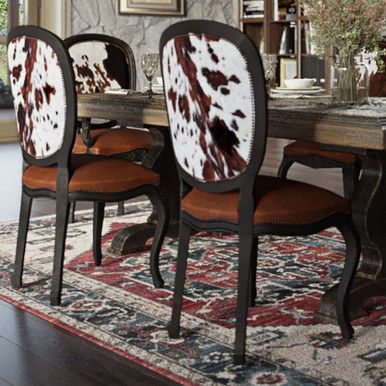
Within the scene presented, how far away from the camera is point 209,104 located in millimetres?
2451

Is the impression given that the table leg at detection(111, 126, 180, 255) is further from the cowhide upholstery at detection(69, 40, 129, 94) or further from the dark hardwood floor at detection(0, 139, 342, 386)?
the dark hardwood floor at detection(0, 139, 342, 386)

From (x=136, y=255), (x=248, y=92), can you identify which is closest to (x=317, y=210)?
(x=248, y=92)

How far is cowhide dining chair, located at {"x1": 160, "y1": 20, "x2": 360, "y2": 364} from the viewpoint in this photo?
237cm

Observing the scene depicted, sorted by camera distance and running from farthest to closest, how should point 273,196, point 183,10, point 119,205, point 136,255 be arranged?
point 183,10 < point 119,205 < point 136,255 < point 273,196

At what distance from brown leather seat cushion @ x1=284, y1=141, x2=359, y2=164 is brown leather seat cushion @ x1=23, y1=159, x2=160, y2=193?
0.99 metres

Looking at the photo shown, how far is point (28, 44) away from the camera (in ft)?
9.89

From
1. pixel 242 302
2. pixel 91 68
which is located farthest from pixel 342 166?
pixel 242 302

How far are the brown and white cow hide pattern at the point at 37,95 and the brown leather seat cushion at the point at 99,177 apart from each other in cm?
8

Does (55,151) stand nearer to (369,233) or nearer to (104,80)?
(369,233)

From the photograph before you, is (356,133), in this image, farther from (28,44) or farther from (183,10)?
(183,10)

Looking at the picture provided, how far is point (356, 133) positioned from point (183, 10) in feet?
21.0

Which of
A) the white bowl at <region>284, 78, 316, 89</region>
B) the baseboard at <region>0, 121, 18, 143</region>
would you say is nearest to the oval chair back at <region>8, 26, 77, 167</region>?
the white bowl at <region>284, 78, 316, 89</region>

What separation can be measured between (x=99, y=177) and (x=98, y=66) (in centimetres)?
144

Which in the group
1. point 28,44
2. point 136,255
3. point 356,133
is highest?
point 28,44
